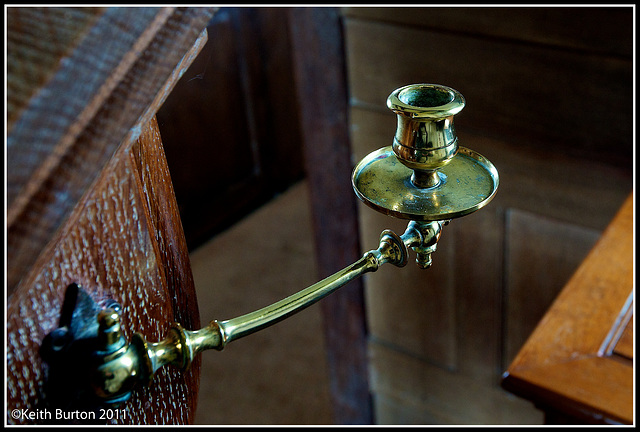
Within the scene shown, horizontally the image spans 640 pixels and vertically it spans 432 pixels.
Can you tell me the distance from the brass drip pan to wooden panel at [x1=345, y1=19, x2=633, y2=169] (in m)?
0.83

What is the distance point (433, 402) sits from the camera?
5.50ft

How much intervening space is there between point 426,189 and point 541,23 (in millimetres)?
883

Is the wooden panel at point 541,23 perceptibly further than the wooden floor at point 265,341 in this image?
No

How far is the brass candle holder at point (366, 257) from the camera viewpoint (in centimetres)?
23

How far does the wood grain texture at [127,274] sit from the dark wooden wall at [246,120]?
6.64ft

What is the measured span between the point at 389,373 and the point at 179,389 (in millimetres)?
1460

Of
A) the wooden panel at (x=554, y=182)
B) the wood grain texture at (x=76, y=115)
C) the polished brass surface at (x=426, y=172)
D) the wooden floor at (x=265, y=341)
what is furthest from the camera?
the wooden floor at (x=265, y=341)

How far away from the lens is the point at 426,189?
1.03 ft

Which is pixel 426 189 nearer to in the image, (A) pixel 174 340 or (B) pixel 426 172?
(B) pixel 426 172

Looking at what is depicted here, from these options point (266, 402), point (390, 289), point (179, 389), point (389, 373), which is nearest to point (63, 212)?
point (179, 389)

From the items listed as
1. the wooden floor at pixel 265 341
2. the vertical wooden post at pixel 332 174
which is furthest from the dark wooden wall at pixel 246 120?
the vertical wooden post at pixel 332 174

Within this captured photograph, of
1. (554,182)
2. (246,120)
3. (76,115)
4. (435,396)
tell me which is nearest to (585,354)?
(554,182)

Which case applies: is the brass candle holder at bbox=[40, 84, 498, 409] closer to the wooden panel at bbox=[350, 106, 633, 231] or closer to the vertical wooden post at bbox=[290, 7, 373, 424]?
the wooden panel at bbox=[350, 106, 633, 231]

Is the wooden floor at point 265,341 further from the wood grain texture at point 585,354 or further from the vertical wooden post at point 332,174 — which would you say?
the wood grain texture at point 585,354
